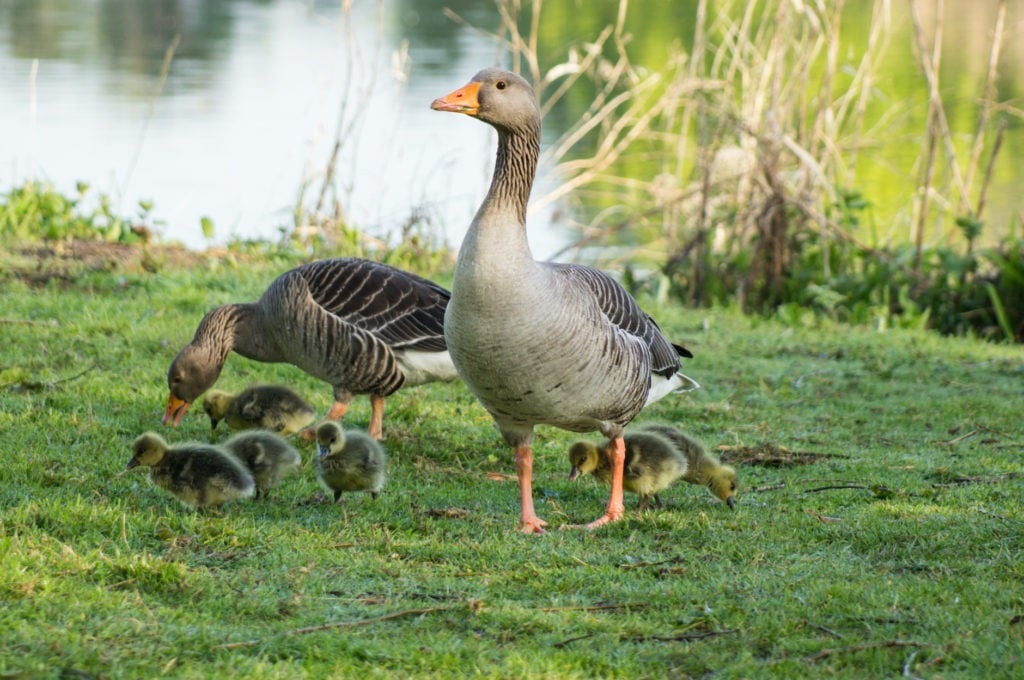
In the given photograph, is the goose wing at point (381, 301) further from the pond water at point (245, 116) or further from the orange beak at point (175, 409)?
the pond water at point (245, 116)

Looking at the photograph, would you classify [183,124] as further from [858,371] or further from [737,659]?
[737,659]

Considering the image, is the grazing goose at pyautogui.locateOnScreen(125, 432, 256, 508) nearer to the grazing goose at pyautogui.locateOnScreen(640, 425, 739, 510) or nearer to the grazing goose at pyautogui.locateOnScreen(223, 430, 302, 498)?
the grazing goose at pyautogui.locateOnScreen(223, 430, 302, 498)

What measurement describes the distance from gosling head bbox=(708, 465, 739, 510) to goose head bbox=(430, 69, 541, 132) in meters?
1.98

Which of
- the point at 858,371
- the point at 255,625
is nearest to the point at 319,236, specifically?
the point at 858,371

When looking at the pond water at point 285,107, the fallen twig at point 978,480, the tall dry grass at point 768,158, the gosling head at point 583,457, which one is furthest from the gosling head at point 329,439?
the pond water at point 285,107

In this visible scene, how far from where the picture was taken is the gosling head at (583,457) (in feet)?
21.1

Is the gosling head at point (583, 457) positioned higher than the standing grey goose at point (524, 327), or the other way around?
the standing grey goose at point (524, 327)

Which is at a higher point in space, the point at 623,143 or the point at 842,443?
the point at 623,143

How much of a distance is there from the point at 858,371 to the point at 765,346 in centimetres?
96

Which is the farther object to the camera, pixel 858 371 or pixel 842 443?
pixel 858 371

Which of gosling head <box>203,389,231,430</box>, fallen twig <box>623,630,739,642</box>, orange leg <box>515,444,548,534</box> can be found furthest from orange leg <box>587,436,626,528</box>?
gosling head <box>203,389,231,430</box>

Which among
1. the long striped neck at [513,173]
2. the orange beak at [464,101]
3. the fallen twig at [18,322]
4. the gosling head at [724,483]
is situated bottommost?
the fallen twig at [18,322]

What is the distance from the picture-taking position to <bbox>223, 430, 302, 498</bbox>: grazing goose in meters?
6.11

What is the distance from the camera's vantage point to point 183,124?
21.8m
